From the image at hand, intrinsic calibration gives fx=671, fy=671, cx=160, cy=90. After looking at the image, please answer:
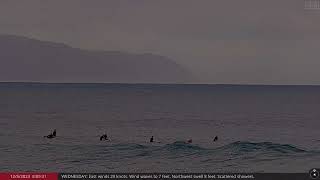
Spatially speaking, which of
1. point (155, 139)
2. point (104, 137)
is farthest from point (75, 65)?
point (155, 139)

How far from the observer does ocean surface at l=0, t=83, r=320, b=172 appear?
4.77 meters

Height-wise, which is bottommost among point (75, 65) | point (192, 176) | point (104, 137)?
point (192, 176)

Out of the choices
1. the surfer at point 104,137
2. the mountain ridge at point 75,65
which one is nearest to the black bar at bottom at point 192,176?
the surfer at point 104,137

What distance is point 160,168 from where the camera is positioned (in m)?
4.77

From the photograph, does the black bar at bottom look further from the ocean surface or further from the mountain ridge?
the mountain ridge

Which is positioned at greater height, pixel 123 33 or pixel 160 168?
pixel 123 33

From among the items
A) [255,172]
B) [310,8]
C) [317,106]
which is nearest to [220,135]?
[255,172]

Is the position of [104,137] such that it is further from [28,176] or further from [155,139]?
[28,176]

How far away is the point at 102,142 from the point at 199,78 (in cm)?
84

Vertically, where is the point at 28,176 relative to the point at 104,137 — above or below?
below

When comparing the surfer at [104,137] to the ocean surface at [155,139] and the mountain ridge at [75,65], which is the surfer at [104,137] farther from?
the mountain ridge at [75,65]

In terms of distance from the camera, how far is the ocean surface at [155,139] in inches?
188

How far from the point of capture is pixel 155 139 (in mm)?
4938

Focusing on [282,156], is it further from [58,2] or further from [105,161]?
[58,2]
